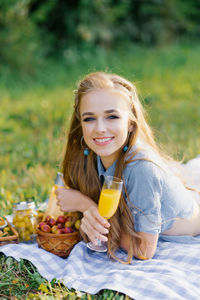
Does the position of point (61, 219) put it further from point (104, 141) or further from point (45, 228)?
point (104, 141)

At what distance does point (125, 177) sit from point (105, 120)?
456 mm

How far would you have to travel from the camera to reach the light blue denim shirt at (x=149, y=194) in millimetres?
2656

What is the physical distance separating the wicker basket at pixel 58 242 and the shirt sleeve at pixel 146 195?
57cm

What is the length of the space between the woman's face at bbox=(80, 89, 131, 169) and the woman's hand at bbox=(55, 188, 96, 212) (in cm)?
51

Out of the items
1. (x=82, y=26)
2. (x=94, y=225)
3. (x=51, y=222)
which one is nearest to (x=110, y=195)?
(x=94, y=225)

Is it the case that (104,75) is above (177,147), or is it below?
above

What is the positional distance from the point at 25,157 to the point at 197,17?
12447 mm

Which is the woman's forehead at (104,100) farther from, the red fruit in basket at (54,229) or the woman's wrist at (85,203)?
the red fruit in basket at (54,229)

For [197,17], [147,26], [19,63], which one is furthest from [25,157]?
[197,17]

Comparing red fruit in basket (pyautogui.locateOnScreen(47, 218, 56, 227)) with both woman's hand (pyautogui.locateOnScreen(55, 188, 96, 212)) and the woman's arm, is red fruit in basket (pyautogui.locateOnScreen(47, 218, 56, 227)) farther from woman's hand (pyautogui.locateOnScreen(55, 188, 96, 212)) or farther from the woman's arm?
the woman's arm

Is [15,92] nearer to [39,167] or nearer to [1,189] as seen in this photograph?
[39,167]

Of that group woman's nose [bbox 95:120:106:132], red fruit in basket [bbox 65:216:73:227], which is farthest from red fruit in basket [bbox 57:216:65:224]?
woman's nose [bbox 95:120:106:132]

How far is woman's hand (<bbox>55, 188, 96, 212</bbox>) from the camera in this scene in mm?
3036

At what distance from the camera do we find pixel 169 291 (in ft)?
7.86
